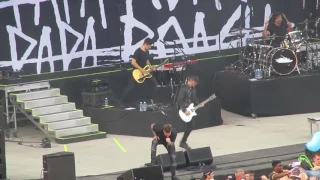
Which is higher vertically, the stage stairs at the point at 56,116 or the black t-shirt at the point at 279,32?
A: the black t-shirt at the point at 279,32

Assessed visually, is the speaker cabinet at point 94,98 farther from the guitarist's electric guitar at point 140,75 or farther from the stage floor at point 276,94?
the stage floor at point 276,94

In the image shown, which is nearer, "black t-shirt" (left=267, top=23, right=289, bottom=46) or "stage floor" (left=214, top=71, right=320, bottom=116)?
"stage floor" (left=214, top=71, right=320, bottom=116)

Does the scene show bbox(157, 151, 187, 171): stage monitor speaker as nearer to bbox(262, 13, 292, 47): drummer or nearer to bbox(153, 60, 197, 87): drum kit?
bbox(153, 60, 197, 87): drum kit

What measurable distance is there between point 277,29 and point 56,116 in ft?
22.4

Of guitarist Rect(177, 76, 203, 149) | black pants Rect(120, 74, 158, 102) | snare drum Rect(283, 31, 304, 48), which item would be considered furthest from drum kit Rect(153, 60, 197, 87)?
guitarist Rect(177, 76, 203, 149)

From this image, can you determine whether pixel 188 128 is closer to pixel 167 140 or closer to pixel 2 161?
pixel 167 140

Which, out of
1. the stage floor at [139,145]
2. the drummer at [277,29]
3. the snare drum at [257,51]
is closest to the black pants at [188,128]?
the stage floor at [139,145]

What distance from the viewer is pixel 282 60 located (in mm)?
27703

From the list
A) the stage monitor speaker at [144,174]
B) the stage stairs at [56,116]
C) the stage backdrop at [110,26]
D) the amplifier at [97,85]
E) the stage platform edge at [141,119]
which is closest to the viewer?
the stage monitor speaker at [144,174]

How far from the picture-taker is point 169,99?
89.5 feet

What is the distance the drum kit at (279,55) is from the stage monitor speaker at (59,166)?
383 inches

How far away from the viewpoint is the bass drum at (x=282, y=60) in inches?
1083

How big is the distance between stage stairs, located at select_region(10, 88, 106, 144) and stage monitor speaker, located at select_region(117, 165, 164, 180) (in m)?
6.20

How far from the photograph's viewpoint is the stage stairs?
25.6 meters
